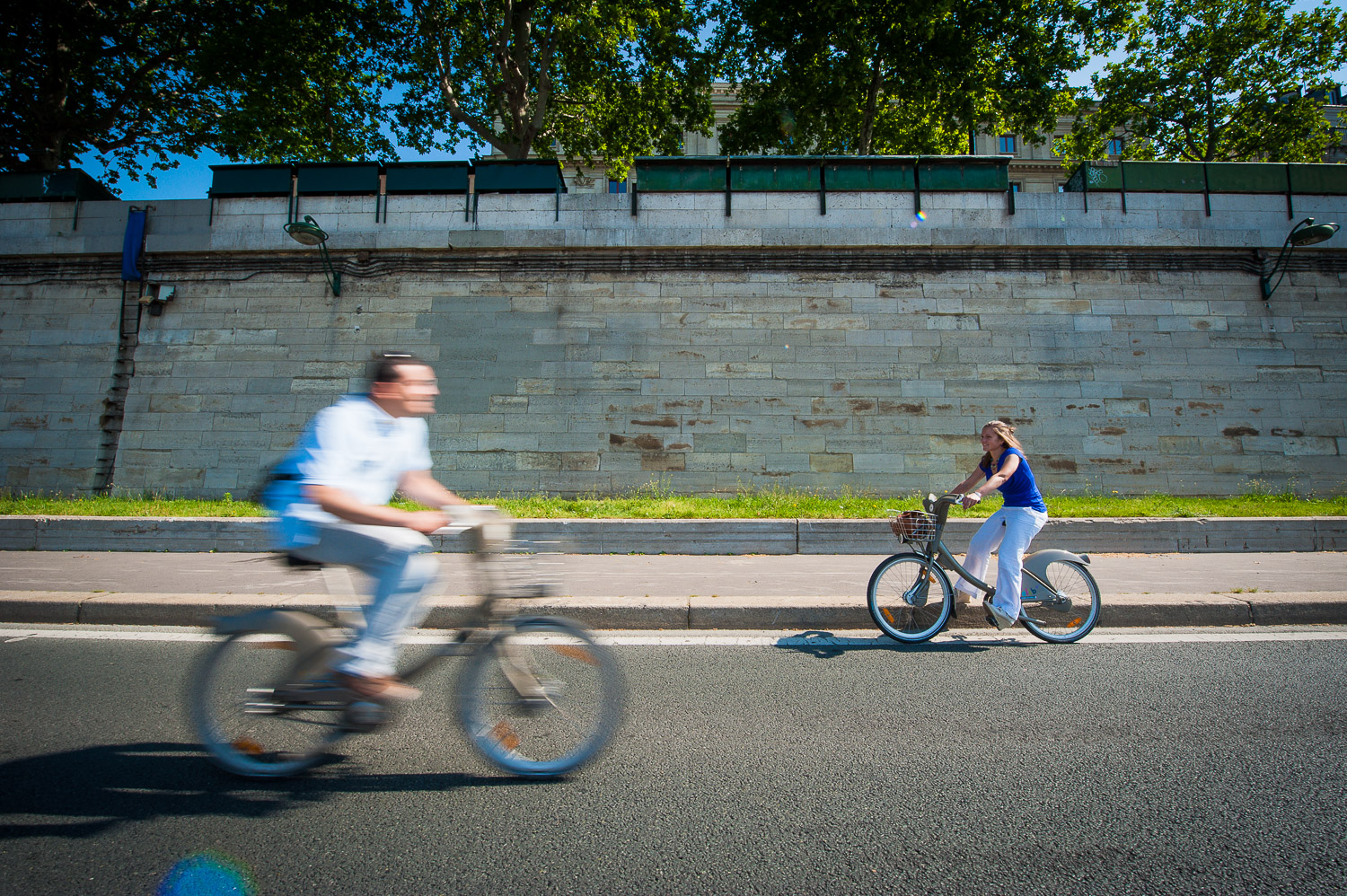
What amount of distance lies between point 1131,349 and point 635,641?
11555 mm

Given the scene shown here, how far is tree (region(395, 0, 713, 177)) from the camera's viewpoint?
648 inches

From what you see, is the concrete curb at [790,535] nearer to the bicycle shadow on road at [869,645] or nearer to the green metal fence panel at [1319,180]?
the bicycle shadow on road at [869,645]

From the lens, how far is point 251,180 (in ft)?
40.3

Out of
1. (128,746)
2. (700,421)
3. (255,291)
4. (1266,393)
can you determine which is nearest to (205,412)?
(255,291)

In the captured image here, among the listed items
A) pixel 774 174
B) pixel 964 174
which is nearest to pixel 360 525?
pixel 774 174

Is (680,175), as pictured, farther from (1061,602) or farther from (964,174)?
(1061,602)

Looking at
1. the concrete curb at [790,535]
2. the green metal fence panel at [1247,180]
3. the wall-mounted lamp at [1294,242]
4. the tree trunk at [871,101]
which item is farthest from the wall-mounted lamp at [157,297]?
the wall-mounted lamp at [1294,242]

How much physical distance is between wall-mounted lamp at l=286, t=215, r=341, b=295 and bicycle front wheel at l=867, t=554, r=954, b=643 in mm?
10751

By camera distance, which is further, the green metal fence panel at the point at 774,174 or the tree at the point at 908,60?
the tree at the point at 908,60

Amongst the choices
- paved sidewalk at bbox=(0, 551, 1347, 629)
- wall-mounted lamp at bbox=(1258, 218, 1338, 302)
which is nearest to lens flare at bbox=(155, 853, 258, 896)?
paved sidewalk at bbox=(0, 551, 1347, 629)

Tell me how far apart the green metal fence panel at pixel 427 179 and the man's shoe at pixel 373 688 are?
11574 mm

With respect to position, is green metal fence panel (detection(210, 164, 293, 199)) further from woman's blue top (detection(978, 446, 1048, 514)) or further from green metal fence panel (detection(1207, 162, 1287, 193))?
green metal fence panel (detection(1207, 162, 1287, 193))

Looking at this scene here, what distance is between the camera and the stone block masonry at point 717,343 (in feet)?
36.9

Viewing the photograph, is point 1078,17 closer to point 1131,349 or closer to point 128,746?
point 1131,349
